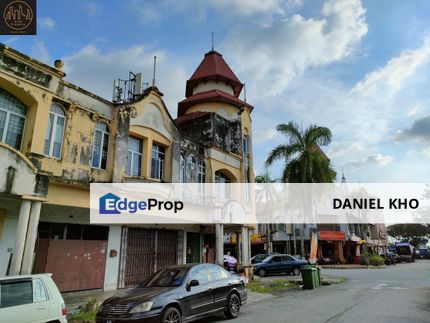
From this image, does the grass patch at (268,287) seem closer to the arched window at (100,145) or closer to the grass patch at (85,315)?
the grass patch at (85,315)

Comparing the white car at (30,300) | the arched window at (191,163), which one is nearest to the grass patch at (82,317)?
the white car at (30,300)

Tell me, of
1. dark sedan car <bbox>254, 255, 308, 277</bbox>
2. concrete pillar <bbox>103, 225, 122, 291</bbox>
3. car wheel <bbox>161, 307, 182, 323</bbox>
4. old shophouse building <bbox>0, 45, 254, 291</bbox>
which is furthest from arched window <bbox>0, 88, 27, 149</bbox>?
dark sedan car <bbox>254, 255, 308, 277</bbox>

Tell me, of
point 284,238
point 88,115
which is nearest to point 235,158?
point 88,115

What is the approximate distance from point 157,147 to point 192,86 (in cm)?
1096

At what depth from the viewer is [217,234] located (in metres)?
17.6

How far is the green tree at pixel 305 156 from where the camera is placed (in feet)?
85.4

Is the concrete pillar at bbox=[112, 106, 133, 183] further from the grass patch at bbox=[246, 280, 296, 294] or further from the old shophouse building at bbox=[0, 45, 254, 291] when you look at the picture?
the grass patch at bbox=[246, 280, 296, 294]

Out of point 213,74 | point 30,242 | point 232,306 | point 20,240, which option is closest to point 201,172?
point 213,74

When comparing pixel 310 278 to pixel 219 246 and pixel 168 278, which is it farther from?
pixel 168 278

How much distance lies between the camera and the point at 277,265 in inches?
1025

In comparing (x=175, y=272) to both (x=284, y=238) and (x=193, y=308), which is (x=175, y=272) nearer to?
(x=193, y=308)

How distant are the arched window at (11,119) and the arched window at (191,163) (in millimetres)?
8822

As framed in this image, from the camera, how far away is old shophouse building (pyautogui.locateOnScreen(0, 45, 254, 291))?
34.4 feet

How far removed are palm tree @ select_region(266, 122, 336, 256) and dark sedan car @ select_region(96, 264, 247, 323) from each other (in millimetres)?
17035
